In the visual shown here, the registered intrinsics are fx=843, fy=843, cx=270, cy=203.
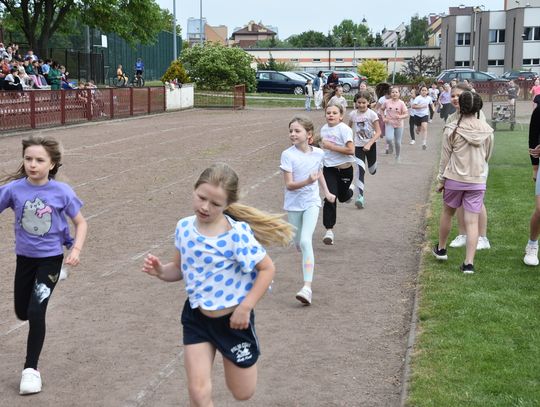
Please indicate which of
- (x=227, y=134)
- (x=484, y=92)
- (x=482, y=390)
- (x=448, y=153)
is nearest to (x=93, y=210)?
(x=448, y=153)

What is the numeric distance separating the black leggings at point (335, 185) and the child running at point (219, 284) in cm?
540

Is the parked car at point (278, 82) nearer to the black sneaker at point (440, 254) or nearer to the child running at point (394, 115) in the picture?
the child running at point (394, 115)

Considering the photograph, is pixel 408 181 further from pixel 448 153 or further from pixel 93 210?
pixel 448 153

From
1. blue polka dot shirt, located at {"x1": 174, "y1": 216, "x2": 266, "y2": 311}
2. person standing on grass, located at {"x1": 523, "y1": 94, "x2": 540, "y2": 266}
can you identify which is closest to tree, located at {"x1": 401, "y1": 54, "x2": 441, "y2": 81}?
person standing on grass, located at {"x1": 523, "y1": 94, "x2": 540, "y2": 266}

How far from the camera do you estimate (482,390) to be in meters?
5.18

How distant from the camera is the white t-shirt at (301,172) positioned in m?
7.66

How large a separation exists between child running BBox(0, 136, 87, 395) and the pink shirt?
13.1m

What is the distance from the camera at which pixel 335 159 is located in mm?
9820

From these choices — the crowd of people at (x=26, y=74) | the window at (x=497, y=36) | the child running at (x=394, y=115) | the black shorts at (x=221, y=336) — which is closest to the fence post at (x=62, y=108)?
the crowd of people at (x=26, y=74)

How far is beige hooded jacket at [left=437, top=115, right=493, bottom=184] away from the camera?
7.85 m

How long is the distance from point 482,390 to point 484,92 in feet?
167

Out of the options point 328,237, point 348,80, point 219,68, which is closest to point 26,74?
point 219,68

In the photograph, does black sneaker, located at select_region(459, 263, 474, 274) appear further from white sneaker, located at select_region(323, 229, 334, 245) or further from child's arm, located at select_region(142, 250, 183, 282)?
child's arm, located at select_region(142, 250, 183, 282)

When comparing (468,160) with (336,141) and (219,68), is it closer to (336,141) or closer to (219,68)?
(336,141)
